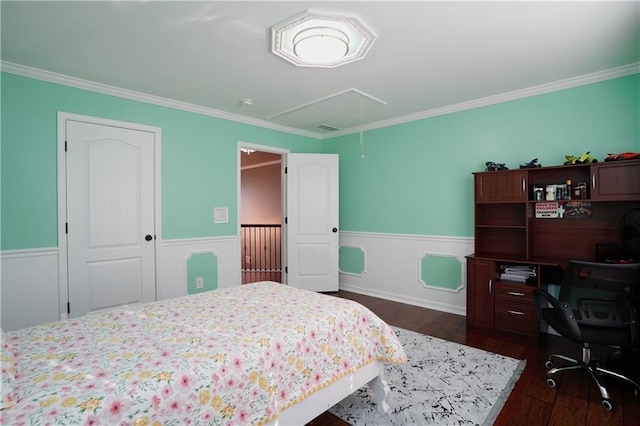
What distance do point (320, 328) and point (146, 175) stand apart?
2.80m

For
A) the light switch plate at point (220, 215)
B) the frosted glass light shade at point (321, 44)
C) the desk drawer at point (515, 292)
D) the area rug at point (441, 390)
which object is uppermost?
the frosted glass light shade at point (321, 44)

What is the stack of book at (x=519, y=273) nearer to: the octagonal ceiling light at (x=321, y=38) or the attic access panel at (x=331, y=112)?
the attic access panel at (x=331, y=112)

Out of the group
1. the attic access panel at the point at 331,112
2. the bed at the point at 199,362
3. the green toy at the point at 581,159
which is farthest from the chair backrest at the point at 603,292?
the attic access panel at the point at 331,112

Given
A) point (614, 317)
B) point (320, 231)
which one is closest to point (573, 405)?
point (614, 317)

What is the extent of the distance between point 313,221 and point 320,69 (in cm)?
250

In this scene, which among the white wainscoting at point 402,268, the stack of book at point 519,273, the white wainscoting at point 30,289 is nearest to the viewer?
the white wainscoting at point 30,289

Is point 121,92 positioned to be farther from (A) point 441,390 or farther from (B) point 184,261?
(A) point 441,390

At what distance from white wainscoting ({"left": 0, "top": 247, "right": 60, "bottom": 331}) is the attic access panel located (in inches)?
115

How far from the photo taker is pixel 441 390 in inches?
91.1

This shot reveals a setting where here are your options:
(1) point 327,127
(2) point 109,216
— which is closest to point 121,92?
(2) point 109,216

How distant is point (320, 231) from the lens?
16.3ft

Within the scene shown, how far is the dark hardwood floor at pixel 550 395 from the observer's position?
78.4 inches

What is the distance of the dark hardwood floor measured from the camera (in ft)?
6.53

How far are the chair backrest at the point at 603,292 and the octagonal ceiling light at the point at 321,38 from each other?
7.17ft
